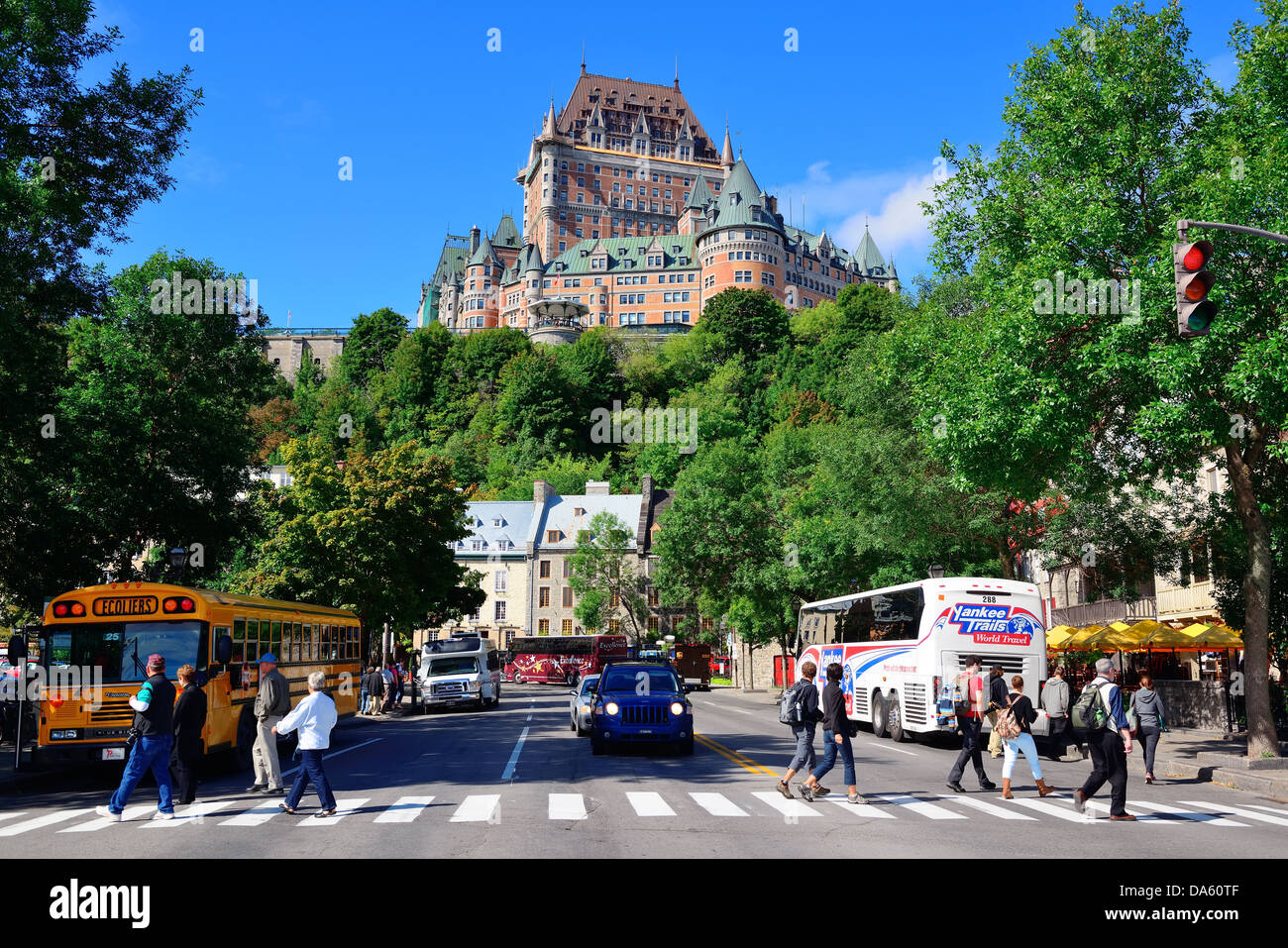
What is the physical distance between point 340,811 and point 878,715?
59.2 ft

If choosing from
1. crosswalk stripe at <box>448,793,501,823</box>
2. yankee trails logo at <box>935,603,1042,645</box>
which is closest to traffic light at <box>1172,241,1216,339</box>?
crosswalk stripe at <box>448,793,501,823</box>

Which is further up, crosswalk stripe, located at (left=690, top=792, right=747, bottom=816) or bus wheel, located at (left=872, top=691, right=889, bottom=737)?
crosswalk stripe, located at (left=690, top=792, right=747, bottom=816)

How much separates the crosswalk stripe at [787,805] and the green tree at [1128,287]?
33.2ft

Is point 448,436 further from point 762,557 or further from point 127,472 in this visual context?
point 127,472

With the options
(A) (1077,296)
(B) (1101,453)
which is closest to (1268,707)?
(B) (1101,453)

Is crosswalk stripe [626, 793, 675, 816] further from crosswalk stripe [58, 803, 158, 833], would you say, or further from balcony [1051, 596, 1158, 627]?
balcony [1051, 596, 1158, 627]

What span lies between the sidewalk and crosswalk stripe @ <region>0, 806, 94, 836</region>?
1756cm

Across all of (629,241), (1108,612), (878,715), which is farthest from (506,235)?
(878,715)

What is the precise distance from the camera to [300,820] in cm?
1291

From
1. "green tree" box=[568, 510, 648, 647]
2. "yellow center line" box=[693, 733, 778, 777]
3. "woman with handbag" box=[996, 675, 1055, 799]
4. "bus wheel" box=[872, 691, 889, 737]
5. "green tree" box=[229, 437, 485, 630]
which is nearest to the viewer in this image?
"woman with handbag" box=[996, 675, 1055, 799]

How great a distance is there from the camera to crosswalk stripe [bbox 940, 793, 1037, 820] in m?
13.6

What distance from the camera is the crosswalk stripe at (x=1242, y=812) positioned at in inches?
544

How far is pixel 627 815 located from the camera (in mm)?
13016

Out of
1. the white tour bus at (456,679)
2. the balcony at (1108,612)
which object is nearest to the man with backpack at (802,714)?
the white tour bus at (456,679)
